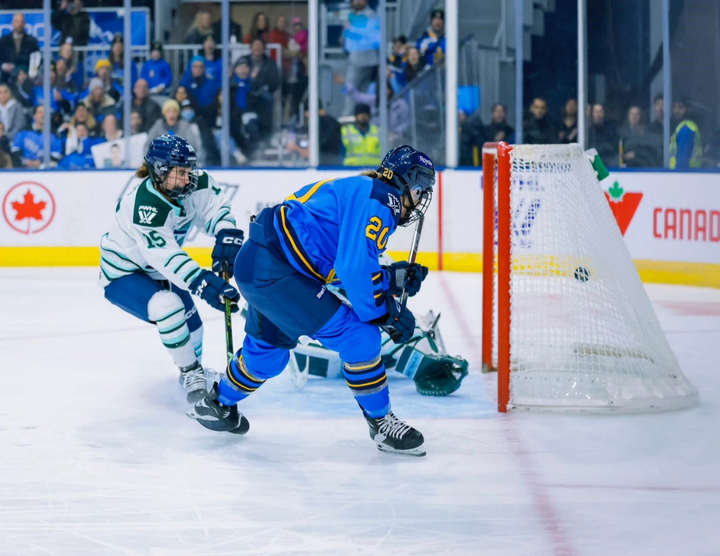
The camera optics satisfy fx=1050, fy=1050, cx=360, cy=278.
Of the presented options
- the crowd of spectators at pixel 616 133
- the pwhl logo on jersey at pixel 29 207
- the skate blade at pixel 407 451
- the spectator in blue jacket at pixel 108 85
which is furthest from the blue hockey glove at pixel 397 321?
the spectator in blue jacket at pixel 108 85

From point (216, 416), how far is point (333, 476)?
525 millimetres

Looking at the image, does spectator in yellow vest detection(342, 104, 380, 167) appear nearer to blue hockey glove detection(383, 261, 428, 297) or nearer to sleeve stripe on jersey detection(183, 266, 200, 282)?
sleeve stripe on jersey detection(183, 266, 200, 282)

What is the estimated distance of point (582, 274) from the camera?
11.7 feet

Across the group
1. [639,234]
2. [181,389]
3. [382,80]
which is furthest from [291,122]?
[181,389]

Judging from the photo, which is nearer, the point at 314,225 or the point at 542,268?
the point at 314,225

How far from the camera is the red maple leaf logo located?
821 centimetres

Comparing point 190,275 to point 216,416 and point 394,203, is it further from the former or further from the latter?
point 394,203

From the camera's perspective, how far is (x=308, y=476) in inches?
108

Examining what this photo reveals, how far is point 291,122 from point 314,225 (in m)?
6.25

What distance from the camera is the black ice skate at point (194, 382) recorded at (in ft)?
11.6

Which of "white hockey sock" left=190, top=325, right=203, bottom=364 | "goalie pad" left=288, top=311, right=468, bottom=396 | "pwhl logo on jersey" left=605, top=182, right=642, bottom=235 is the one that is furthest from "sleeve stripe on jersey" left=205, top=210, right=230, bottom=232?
"pwhl logo on jersey" left=605, top=182, right=642, bottom=235

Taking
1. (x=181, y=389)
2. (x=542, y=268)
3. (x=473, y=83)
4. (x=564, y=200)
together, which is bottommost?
(x=181, y=389)

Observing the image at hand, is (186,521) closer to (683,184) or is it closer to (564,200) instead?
(564,200)

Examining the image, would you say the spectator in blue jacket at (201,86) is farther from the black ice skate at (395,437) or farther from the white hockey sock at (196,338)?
the black ice skate at (395,437)
